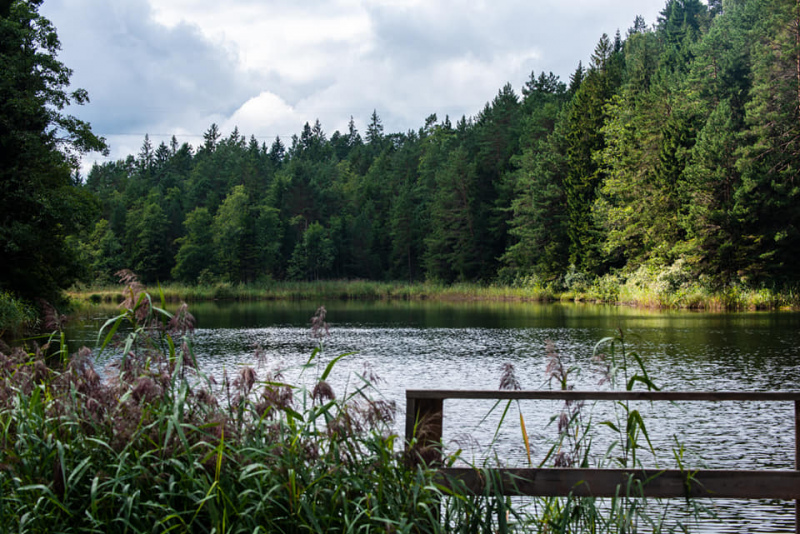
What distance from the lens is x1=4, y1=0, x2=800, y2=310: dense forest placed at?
125ft

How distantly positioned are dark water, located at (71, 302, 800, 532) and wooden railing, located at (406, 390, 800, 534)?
0.20 meters

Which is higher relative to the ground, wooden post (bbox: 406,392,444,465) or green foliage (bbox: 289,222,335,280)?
green foliage (bbox: 289,222,335,280)

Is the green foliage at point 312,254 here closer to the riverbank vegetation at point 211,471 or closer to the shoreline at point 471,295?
the shoreline at point 471,295

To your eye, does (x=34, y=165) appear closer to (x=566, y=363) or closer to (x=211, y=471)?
(x=566, y=363)

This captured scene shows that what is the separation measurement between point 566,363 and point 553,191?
1730 inches

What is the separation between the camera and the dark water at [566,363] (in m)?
8.67

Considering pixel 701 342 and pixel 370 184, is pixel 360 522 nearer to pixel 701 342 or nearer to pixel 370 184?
pixel 701 342

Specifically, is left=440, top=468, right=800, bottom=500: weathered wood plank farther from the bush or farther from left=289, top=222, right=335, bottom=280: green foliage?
left=289, top=222, right=335, bottom=280: green foliage

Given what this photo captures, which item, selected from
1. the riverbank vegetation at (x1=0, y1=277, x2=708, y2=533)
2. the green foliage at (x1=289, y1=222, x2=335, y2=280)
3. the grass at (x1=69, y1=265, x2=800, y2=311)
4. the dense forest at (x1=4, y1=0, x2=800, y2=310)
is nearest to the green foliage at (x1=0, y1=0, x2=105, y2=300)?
the dense forest at (x1=4, y1=0, x2=800, y2=310)

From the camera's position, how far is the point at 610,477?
3914 millimetres

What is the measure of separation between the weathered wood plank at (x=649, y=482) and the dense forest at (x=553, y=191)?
28.2 m

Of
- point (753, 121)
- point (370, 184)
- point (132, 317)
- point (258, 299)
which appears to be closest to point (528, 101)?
point (370, 184)

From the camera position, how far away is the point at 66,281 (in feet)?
94.3

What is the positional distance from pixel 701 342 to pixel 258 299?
171 feet
